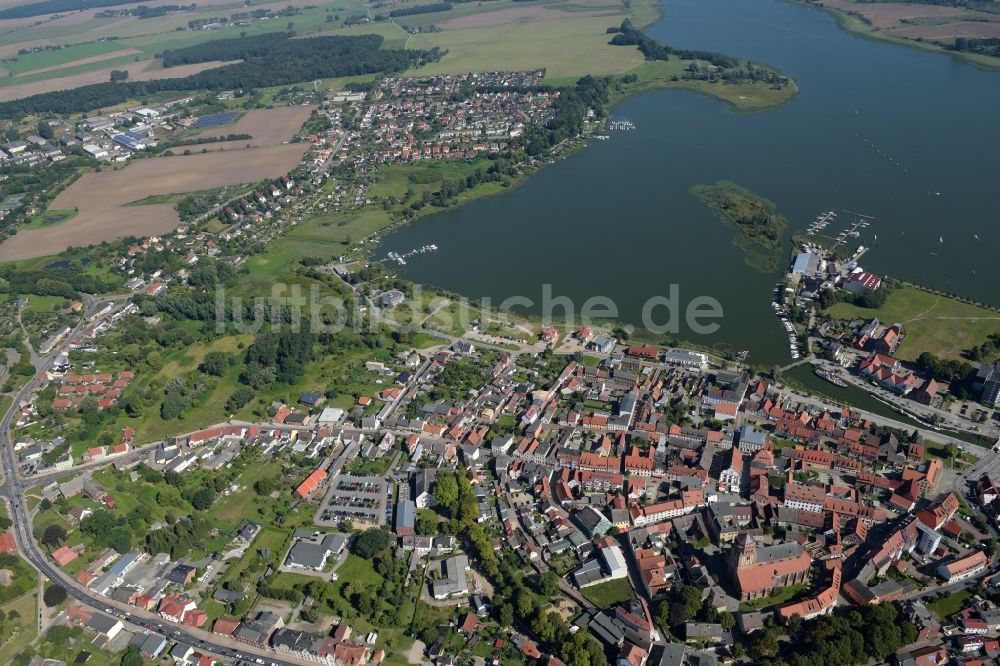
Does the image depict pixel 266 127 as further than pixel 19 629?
Yes

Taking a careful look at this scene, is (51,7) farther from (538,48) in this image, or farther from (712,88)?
(712,88)

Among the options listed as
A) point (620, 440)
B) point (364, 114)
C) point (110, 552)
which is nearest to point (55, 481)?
point (110, 552)

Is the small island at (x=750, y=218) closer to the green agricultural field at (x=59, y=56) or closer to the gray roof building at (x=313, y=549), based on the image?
the gray roof building at (x=313, y=549)

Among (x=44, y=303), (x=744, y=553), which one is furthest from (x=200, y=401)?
(x=744, y=553)

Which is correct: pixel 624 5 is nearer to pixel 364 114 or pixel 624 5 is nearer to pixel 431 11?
pixel 431 11

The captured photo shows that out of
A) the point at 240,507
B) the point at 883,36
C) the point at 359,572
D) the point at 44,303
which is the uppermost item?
the point at 883,36

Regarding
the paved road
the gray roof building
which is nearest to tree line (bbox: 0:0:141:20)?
the paved road

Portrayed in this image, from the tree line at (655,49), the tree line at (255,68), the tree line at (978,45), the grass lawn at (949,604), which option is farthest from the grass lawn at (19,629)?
the tree line at (978,45)
